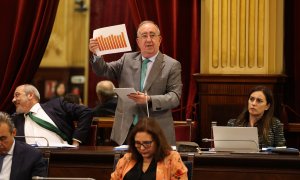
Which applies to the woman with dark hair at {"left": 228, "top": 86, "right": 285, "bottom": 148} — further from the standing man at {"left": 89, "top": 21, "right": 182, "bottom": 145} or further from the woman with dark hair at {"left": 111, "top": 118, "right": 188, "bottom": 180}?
the woman with dark hair at {"left": 111, "top": 118, "right": 188, "bottom": 180}

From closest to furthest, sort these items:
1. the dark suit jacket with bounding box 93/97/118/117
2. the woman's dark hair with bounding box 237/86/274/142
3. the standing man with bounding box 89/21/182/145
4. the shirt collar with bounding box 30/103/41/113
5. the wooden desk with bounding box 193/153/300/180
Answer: the wooden desk with bounding box 193/153/300/180 < the standing man with bounding box 89/21/182/145 < the woman's dark hair with bounding box 237/86/274/142 < the shirt collar with bounding box 30/103/41/113 < the dark suit jacket with bounding box 93/97/118/117

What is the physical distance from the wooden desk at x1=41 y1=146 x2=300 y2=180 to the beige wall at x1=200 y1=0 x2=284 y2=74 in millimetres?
2140

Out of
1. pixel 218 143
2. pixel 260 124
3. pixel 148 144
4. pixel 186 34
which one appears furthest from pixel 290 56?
pixel 148 144

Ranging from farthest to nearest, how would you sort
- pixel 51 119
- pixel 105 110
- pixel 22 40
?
pixel 105 110 < pixel 22 40 < pixel 51 119

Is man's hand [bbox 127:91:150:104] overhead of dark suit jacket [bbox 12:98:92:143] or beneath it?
overhead

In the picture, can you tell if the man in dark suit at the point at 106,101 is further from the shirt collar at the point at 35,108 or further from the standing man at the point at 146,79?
the standing man at the point at 146,79

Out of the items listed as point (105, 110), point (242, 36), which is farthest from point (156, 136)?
point (105, 110)

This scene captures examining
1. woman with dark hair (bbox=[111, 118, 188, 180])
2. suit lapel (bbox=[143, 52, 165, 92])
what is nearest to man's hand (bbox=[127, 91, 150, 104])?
suit lapel (bbox=[143, 52, 165, 92])

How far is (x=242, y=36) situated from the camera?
6.96m

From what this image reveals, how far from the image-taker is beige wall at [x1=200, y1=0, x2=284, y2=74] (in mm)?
6920

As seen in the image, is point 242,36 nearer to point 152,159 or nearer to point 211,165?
point 211,165

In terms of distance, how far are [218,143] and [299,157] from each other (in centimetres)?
61

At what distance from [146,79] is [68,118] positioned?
3.87 ft

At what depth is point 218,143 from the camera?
505 centimetres
